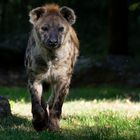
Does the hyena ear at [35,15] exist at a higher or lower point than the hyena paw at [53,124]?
higher

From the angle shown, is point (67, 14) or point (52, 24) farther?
point (67, 14)

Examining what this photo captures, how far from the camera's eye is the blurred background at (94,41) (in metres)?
18.8

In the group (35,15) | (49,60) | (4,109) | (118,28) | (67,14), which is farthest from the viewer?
(118,28)

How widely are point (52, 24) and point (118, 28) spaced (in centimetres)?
1299

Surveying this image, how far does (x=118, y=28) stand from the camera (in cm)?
2125

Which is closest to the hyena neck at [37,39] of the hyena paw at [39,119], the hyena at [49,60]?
the hyena at [49,60]

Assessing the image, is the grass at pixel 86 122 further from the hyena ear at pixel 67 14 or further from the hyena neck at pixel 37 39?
the hyena ear at pixel 67 14

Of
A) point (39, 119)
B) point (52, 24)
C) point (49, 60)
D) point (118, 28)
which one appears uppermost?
point (52, 24)

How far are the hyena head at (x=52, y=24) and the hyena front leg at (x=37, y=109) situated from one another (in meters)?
0.63

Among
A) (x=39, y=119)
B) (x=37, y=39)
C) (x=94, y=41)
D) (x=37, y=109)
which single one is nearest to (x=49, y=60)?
(x=37, y=39)

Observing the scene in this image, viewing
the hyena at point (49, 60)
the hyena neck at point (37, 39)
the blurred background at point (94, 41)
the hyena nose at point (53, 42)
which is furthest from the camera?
the blurred background at point (94, 41)

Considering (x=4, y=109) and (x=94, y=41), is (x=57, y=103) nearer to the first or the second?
(x=4, y=109)

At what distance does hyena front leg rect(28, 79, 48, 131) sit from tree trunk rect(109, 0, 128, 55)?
12.6 meters

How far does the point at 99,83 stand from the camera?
18.7 meters
